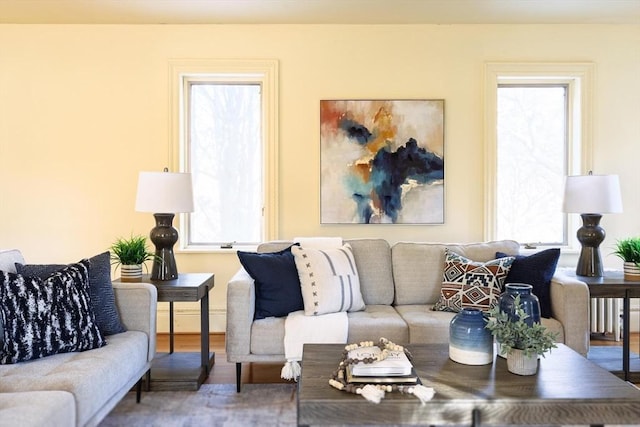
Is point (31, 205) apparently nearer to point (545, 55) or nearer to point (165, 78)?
point (165, 78)

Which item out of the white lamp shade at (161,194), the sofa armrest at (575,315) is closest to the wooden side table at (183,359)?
the white lamp shade at (161,194)

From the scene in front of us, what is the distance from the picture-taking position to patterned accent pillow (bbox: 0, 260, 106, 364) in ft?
6.55

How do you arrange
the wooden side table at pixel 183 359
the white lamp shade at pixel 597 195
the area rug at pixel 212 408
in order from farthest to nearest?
the white lamp shade at pixel 597 195 < the wooden side table at pixel 183 359 < the area rug at pixel 212 408

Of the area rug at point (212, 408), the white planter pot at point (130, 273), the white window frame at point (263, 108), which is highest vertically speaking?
the white window frame at point (263, 108)

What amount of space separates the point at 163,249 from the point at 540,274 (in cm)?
236

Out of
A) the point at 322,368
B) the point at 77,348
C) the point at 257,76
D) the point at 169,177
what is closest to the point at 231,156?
the point at 257,76

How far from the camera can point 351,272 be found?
2.95m

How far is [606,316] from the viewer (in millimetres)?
3682

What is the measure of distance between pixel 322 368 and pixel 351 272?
113 cm

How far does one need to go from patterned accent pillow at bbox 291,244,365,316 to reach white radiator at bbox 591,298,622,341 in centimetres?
204

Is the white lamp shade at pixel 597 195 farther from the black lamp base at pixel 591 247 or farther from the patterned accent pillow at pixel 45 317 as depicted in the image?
the patterned accent pillow at pixel 45 317

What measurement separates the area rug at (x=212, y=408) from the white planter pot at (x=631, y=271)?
222 centimetres

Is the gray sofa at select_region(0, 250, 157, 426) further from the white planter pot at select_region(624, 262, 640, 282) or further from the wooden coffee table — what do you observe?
the white planter pot at select_region(624, 262, 640, 282)

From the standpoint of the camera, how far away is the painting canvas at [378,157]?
390cm
